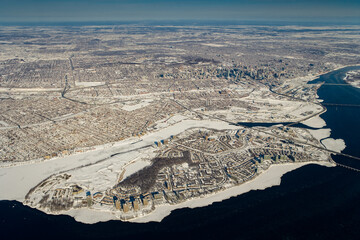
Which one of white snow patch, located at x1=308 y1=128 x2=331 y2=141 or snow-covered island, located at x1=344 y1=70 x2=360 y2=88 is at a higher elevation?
snow-covered island, located at x1=344 y1=70 x2=360 y2=88

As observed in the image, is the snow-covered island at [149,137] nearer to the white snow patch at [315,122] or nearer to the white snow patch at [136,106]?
the white snow patch at [315,122]

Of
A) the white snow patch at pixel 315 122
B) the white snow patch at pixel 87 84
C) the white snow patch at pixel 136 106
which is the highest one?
the white snow patch at pixel 87 84

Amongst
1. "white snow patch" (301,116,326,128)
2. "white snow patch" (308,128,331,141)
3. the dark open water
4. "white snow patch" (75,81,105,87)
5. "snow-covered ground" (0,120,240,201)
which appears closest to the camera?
the dark open water

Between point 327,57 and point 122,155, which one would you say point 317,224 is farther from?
point 327,57

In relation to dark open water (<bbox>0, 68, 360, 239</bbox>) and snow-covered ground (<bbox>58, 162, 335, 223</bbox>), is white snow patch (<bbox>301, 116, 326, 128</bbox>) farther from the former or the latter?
dark open water (<bbox>0, 68, 360, 239</bbox>)

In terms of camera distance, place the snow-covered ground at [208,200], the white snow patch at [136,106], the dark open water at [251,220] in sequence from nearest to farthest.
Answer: the dark open water at [251,220]
the snow-covered ground at [208,200]
the white snow patch at [136,106]

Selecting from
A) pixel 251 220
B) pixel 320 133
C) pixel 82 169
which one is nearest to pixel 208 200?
pixel 251 220

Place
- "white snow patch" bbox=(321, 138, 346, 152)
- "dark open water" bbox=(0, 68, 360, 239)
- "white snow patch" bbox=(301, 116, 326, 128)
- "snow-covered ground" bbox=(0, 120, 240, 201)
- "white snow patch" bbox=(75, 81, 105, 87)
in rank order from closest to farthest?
"dark open water" bbox=(0, 68, 360, 239) → "snow-covered ground" bbox=(0, 120, 240, 201) → "white snow patch" bbox=(321, 138, 346, 152) → "white snow patch" bbox=(301, 116, 326, 128) → "white snow patch" bbox=(75, 81, 105, 87)

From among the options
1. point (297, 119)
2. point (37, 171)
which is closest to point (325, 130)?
point (297, 119)

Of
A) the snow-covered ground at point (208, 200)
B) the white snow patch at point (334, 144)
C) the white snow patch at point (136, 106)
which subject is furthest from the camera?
the white snow patch at point (136, 106)

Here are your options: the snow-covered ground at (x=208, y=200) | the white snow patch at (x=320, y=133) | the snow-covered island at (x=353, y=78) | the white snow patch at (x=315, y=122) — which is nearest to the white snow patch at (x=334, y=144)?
the white snow patch at (x=320, y=133)

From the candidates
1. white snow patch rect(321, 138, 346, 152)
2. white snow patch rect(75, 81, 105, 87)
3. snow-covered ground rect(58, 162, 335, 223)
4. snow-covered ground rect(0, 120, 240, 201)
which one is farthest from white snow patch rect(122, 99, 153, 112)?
white snow patch rect(321, 138, 346, 152)
